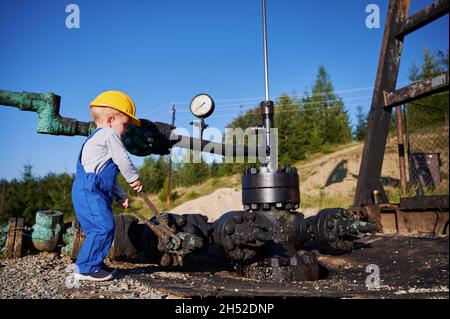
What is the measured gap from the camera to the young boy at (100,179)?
270 cm

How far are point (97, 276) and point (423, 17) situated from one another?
16.5 ft

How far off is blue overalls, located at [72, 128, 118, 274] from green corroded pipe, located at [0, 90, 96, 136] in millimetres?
857

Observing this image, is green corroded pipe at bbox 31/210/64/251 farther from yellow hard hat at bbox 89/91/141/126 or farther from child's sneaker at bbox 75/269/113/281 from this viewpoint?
yellow hard hat at bbox 89/91/141/126

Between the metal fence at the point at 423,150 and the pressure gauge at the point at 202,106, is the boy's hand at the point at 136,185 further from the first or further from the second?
the metal fence at the point at 423,150

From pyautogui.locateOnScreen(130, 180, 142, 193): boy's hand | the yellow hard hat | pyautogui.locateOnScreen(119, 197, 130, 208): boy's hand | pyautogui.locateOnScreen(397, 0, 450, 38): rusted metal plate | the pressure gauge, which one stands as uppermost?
pyautogui.locateOnScreen(397, 0, 450, 38): rusted metal plate

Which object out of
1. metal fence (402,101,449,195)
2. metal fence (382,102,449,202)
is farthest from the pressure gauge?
metal fence (402,101,449,195)

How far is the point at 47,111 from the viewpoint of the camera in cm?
340

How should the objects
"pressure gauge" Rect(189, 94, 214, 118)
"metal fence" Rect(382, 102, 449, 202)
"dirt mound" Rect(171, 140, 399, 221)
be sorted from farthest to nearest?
1. "dirt mound" Rect(171, 140, 399, 221)
2. "metal fence" Rect(382, 102, 449, 202)
3. "pressure gauge" Rect(189, 94, 214, 118)

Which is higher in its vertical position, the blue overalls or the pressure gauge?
the pressure gauge

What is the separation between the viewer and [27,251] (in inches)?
159

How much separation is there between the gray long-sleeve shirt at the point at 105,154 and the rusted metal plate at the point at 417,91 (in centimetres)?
306

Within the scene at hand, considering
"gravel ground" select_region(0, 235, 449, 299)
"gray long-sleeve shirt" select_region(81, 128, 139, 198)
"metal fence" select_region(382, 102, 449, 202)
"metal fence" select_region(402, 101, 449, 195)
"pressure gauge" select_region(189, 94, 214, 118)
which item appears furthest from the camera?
"metal fence" select_region(402, 101, 449, 195)

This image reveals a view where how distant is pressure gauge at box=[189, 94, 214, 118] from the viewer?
3.95 m
